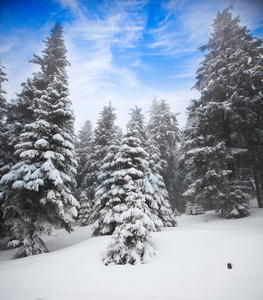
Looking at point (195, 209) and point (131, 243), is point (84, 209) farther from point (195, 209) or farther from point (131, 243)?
point (131, 243)

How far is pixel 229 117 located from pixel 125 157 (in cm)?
985

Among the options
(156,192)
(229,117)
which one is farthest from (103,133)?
(229,117)

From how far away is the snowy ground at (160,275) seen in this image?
404 centimetres

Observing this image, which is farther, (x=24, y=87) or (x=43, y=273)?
(x=24, y=87)

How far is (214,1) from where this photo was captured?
12375 mm

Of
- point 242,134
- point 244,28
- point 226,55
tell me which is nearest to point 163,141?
point 242,134

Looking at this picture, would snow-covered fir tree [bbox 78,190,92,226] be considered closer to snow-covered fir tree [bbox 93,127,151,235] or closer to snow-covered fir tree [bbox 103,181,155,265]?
snow-covered fir tree [bbox 93,127,151,235]

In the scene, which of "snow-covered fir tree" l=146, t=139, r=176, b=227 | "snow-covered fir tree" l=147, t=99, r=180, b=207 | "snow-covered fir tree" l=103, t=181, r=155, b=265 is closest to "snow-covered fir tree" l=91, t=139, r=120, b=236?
"snow-covered fir tree" l=146, t=139, r=176, b=227

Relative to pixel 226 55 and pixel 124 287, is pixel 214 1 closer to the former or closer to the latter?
pixel 226 55

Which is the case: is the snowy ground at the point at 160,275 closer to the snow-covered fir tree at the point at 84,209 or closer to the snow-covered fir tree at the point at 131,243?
the snow-covered fir tree at the point at 131,243

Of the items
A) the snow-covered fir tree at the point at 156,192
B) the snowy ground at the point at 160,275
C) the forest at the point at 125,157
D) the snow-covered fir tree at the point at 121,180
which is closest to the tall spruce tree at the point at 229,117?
the forest at the point at 125,157

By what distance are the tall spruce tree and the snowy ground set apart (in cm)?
631

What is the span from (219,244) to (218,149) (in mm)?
8134

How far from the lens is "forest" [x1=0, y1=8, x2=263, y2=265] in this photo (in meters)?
8.86
